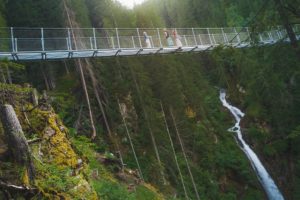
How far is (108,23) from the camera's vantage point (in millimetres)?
25484

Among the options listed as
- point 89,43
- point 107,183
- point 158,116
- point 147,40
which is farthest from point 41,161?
point 158,116

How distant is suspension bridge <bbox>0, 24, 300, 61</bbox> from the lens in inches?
577

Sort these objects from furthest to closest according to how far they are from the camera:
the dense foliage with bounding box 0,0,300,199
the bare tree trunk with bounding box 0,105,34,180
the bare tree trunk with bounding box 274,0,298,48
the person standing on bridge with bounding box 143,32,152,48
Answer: the dense foliage with bounding box 0,0,300,199 → the person standing on bridge with bounding box 143,32,152,48 → the bare tree trunk with bounding box 274,0,298,48 → the bare tree trunk with bounding box 0,105,34,180

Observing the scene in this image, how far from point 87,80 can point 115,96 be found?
222 centimetres

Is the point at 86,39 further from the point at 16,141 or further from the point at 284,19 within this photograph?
the point at 16,141

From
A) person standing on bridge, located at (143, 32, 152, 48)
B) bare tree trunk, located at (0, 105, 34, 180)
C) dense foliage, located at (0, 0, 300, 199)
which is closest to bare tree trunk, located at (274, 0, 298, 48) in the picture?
bare tree trunk, located at (0, 105, 34, 180)

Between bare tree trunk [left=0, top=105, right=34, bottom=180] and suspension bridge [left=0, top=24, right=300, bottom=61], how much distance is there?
746 cm

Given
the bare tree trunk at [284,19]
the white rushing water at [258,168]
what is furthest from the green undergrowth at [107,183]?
the white rushing water at [258,168]

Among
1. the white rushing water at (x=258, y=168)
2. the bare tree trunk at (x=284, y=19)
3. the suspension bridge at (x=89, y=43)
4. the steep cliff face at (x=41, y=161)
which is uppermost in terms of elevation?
the suspension bridge at (x=89, y=43)

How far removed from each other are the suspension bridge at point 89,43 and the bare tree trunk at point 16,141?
746 cm

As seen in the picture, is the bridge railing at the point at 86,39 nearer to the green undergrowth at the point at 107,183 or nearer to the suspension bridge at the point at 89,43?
the suspension bridge at the point at 89,43

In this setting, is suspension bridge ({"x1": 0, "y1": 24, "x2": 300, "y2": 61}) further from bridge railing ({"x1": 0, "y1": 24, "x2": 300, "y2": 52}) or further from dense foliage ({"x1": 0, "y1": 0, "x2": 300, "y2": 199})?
dense foliage ({"x1": 0, "y1": 0, "x2": 300, "y2": 199})

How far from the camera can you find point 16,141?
613 centimetres

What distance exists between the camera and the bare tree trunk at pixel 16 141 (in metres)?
6.07
